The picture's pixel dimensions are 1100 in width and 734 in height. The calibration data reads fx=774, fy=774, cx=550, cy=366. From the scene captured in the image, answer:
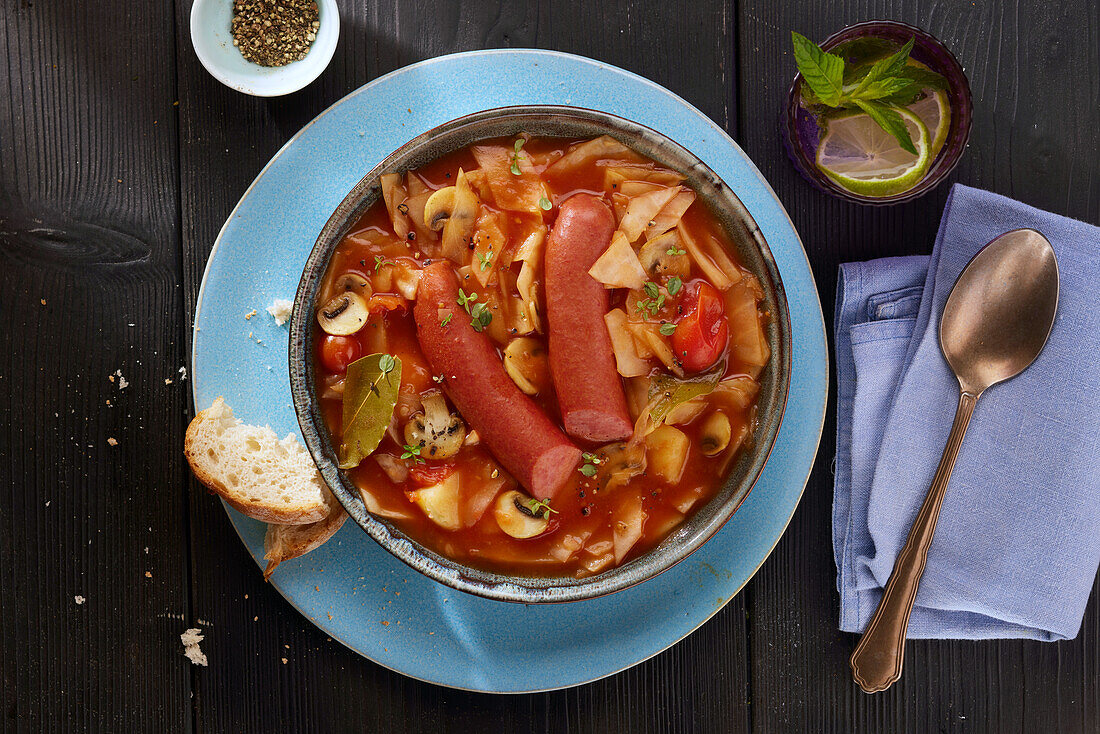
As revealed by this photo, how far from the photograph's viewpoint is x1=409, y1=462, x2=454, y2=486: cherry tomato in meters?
1.93

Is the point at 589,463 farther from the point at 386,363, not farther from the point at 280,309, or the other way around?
the point at 280,309

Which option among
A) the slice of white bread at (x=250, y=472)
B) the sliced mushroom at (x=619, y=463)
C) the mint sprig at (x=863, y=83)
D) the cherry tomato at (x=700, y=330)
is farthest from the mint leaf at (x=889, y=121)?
the slice of white bread at (x=250, y=472)

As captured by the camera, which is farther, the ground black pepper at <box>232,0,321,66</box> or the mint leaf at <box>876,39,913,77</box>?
the ground black pepper at <box>232,0,321,66</box>

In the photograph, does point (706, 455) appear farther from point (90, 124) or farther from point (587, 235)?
point (90, 124)

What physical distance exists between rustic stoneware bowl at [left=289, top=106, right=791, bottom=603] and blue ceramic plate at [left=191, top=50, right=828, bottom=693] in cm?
21

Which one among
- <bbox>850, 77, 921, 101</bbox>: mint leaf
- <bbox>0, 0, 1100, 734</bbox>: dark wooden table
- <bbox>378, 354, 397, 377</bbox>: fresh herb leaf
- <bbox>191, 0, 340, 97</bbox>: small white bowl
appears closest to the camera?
<bbox>378, 354, 397, 377</bbox>: fresh herb leaf

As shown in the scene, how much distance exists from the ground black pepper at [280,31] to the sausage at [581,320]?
3.25 feet

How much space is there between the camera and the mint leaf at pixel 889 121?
2045 millimetres

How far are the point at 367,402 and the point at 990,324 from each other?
1.73 meters

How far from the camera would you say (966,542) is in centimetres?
226

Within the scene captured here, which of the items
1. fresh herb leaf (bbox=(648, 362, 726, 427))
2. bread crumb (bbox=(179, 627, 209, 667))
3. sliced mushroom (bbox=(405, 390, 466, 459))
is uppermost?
fresh herb leaf (bbox=(648, 362, 726, 427))

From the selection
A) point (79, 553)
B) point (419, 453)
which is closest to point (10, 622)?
point (79, 553)

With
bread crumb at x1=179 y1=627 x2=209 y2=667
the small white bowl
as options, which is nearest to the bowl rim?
the small white bowl

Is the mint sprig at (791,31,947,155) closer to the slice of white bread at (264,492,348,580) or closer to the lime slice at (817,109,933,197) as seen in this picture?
the lime slice at (817,109,933,197)
